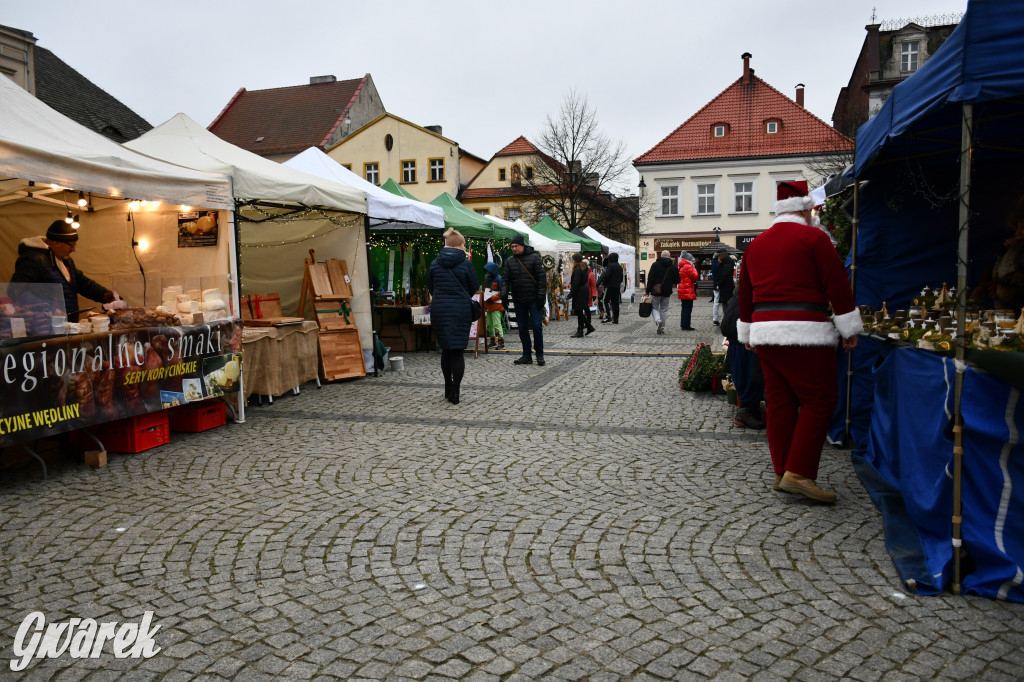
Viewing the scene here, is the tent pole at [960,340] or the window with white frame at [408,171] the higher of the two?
the window with white frame at [408,171]

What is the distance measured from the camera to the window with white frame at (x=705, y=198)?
41.2 m

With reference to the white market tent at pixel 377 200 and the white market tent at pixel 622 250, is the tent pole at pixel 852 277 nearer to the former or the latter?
the white market tent at pixel 377 200

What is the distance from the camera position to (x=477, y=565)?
362 cm

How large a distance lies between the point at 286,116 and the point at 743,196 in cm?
2979

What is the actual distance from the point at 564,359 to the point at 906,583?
879 centimetres

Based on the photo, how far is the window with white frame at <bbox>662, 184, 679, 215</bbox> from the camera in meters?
41.8

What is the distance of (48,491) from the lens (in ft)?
16.1

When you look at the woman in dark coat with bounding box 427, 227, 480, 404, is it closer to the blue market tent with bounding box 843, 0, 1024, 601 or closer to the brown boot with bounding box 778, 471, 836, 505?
the blue market tent with bounding box 843, 0, 1024, 601

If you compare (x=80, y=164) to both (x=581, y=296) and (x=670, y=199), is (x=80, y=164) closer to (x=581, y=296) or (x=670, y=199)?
(x=581, y=296)

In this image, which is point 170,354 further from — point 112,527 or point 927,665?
point 927,665

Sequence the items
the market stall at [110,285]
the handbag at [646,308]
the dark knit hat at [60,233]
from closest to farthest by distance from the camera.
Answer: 1. the market stall at [110,285]
2. the dark knit hat at [60,233]
3. the handbag at [646,308]

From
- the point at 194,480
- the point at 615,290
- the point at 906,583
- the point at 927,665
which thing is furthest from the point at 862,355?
the point at 615,290

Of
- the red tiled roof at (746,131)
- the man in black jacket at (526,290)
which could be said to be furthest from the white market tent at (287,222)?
the red tiled roof at (746,131)

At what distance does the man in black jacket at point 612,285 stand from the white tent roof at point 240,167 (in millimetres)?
10012
